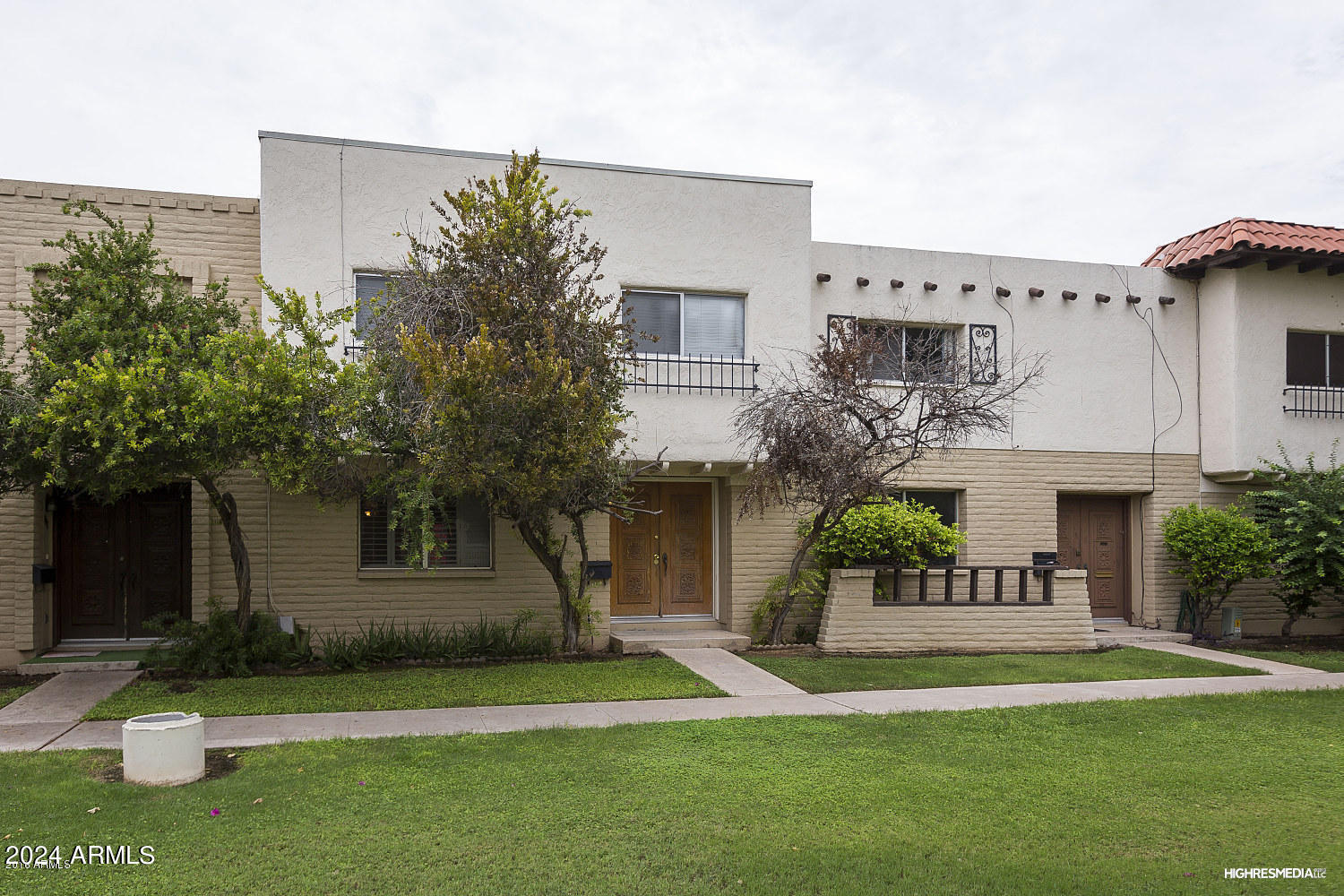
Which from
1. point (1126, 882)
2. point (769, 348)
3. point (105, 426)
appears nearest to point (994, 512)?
point (769, 348)

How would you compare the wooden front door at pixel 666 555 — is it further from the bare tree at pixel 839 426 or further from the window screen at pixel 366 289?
the window screen at pixel 366 289

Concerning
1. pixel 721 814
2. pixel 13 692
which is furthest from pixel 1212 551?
pixel 13 692

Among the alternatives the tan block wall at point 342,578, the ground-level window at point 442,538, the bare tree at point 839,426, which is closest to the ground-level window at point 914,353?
the bare tree at point 839,426

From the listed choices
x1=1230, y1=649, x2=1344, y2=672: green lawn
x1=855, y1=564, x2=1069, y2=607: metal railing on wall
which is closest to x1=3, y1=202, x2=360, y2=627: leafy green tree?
x1=855, y1=564, x2=1069, y2=607: metal railing on wall

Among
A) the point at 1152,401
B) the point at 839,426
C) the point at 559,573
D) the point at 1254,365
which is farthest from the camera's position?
the point at 1152,401

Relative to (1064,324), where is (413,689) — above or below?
below

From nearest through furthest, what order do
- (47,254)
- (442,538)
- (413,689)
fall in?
(413,689)
(47,254)
(442,538)

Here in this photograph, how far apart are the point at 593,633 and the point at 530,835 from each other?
759 centimetres

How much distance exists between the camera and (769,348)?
1379 centimetres

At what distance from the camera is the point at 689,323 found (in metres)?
13.7

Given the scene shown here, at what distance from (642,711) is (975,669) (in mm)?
4674

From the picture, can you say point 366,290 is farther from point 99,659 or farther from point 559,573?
point 99,659

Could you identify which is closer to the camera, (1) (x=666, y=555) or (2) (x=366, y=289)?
(2) (x=366, y=289)

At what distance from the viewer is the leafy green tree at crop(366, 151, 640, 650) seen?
376 inches
